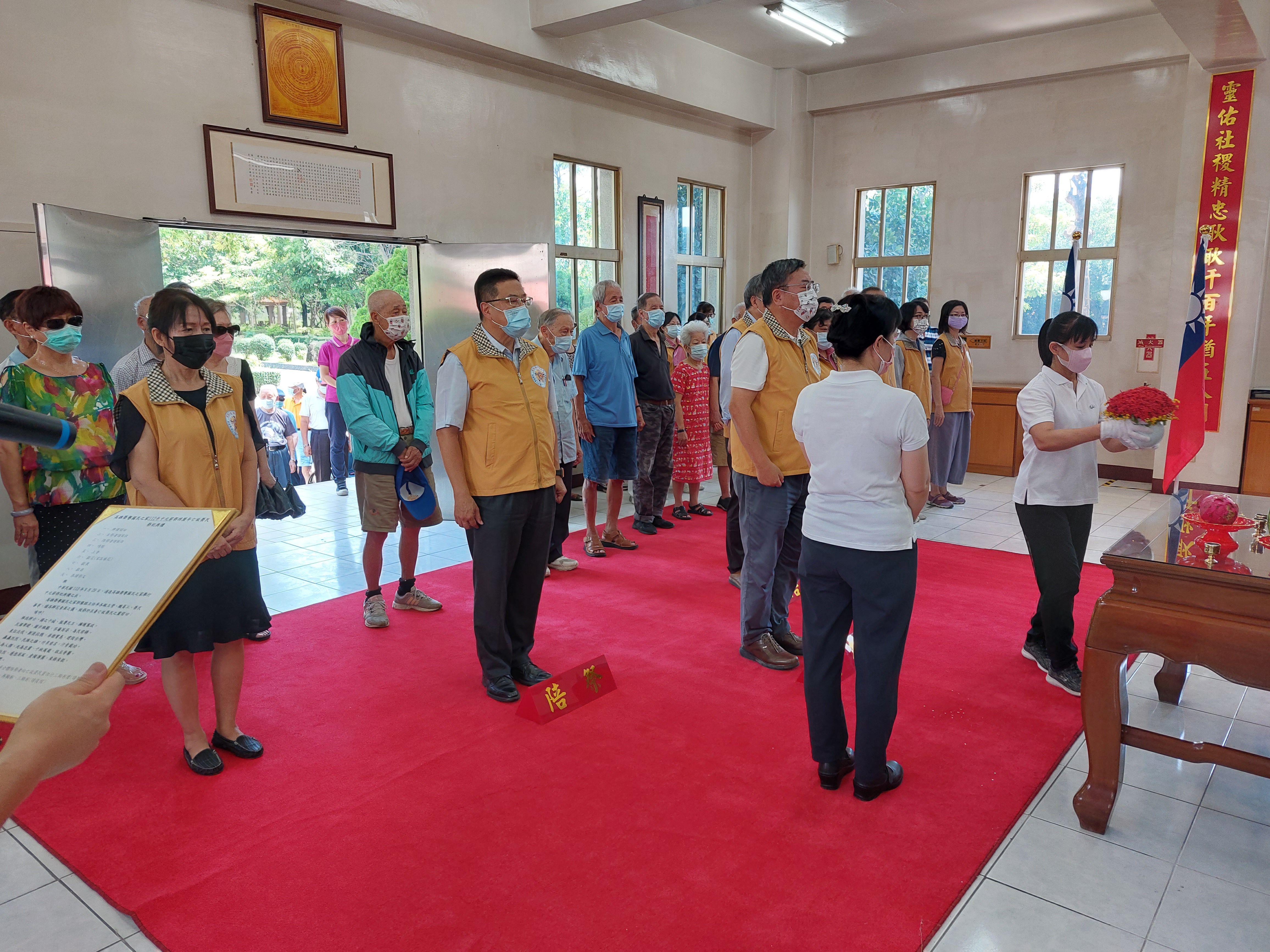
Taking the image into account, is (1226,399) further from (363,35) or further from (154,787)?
(154,787)

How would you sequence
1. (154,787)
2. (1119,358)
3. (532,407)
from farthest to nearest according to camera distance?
(1119,358), (532,407), (154,787)

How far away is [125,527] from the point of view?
4.07 feet

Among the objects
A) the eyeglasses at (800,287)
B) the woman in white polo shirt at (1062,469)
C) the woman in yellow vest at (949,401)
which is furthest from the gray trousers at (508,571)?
the woman in yellow vest at (949,401)

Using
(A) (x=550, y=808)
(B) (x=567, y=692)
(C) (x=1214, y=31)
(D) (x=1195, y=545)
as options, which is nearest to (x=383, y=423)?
(B) (x=567, y=692)

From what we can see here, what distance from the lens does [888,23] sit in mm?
7590

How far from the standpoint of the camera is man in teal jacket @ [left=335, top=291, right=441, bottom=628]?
3.81 meters

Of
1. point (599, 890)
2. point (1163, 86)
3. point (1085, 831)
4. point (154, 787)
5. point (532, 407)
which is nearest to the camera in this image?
point (599, 890)

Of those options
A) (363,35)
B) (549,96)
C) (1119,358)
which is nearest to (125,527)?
(363,35)

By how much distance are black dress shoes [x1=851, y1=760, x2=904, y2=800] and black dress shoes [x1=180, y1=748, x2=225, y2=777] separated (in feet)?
6.59

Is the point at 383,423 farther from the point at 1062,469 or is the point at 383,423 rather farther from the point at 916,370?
the point at 916,370

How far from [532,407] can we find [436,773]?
1.30m

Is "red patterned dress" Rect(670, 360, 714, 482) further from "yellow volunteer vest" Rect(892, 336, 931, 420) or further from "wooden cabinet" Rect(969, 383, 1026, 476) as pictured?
"wooden cabinet" Rect(969, 383, 1026, 476)

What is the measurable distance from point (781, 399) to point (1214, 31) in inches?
200

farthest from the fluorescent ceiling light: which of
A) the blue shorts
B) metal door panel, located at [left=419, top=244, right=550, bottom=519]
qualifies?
the blue shorts
